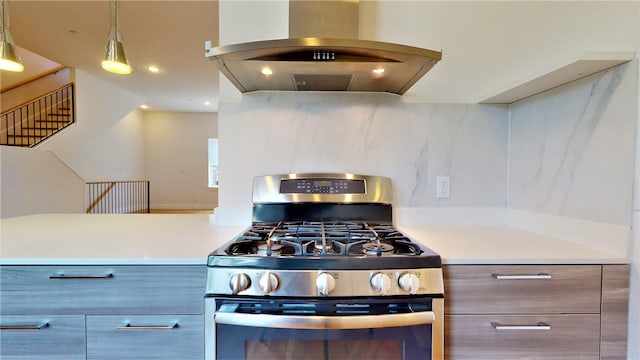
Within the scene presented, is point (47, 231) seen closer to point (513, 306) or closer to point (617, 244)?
point (513, 306)

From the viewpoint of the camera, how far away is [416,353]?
0.91m

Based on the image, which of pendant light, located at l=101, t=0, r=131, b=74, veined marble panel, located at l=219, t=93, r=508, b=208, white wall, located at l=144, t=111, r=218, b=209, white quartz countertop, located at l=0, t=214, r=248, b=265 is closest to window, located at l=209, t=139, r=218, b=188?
white wall, located at l=144, t=111, r=218, b=209

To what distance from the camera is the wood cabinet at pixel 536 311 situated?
3.18ft

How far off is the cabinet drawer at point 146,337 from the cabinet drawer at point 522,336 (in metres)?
0.81

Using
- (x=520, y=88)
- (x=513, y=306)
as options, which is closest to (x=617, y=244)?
(x=513, y=306)

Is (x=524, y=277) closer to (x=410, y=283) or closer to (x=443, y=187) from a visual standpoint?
(x=410, y=283)

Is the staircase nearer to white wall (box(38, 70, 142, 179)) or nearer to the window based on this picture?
white wall (box(38, 70, 142, 179))

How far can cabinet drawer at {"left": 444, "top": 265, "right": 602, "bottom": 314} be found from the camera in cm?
97

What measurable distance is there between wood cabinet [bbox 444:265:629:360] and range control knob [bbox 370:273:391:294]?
0.22 m

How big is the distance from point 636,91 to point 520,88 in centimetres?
37

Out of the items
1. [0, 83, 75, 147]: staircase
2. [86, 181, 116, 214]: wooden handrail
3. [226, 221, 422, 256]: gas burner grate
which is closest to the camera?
[226, 221, 422, 256]: gas burner grate

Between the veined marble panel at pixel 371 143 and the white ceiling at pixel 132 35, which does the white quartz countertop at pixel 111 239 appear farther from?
the white ceiling at pixel 132 35

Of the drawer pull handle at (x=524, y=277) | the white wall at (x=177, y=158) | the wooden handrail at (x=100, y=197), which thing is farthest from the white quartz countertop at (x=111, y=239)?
the white wall at (x=177, y=158)

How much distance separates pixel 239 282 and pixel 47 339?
0.66 m
